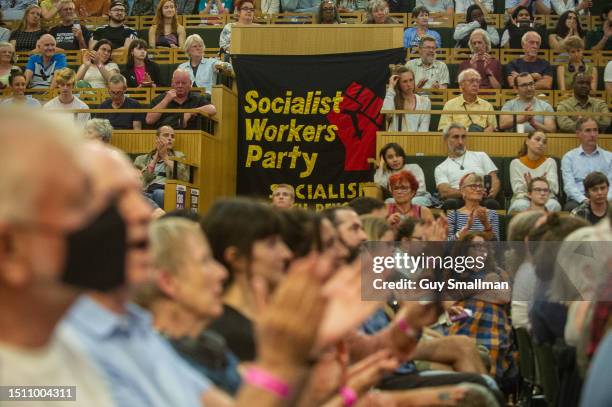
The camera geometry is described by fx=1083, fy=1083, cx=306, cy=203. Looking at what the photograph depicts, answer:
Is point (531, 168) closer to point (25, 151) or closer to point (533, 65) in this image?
point (533, 65)

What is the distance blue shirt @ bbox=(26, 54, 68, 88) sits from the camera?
12.9 metres

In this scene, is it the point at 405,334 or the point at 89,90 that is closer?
the point at 405,334

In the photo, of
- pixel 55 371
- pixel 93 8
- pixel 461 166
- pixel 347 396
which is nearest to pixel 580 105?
pixel 461 166

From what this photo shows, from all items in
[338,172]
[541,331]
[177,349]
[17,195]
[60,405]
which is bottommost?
[338,172]

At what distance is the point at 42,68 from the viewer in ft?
42.6

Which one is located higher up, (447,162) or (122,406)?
(122,406)

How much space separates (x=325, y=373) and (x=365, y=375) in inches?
12.9

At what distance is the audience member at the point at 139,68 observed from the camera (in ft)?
41.1

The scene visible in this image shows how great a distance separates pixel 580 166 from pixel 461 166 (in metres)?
1.08

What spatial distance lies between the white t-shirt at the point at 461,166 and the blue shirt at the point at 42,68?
537 cm

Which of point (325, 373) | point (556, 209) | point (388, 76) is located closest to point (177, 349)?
point (325, 373)

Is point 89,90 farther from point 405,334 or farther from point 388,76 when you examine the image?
point 405,334

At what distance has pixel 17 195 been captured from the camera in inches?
56.0

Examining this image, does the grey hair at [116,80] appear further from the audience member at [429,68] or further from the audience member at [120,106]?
the audience member at [429,68]
